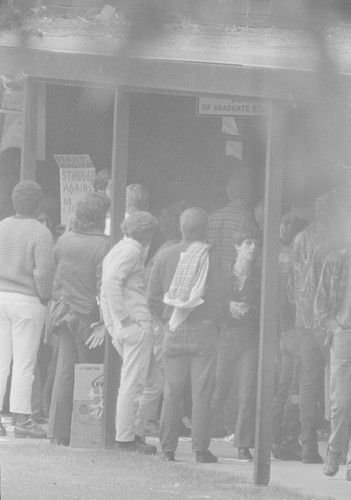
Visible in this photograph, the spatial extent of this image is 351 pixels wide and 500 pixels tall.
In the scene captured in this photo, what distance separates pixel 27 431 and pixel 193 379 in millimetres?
1569

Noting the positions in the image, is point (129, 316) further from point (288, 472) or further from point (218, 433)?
point (218, 433)

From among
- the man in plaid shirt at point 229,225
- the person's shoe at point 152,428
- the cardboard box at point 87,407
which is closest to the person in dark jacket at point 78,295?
the cardboard box at point 87,407

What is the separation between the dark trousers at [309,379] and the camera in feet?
32.4

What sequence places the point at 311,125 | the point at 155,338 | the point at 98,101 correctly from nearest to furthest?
the point at 311,125, the point at 155,338, the point at 98,101

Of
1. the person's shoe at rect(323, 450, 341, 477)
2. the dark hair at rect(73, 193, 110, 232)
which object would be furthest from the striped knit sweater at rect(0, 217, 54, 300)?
the person's shoe at rect(323, 450, 341, 477)

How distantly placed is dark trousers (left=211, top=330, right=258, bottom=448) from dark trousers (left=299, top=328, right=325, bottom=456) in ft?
1.13

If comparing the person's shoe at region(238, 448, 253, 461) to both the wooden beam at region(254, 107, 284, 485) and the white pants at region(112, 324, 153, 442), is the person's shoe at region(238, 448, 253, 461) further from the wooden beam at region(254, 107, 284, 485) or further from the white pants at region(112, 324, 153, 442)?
the wooden beam at region(254, 107, 284, 485)

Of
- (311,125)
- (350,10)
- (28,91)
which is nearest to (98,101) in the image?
(28,91)

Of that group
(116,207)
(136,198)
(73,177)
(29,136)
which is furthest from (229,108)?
(116,207)

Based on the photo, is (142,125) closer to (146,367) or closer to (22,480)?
(146,367)

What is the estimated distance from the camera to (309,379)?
990cm

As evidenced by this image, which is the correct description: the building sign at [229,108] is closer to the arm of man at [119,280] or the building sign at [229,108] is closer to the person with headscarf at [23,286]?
the person with headscarf at [23,286]

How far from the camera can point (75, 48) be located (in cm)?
894

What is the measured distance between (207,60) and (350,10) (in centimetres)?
167
